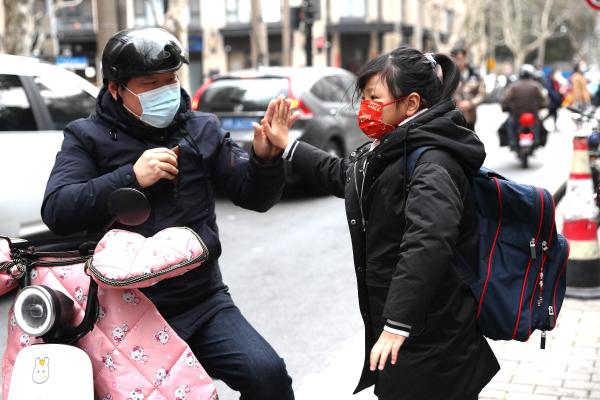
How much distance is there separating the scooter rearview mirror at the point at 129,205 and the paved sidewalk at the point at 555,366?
233 centimetres

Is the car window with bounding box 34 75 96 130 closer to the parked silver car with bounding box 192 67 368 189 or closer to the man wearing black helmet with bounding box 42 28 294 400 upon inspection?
the parked silver car with bounding box 192 67 368 189

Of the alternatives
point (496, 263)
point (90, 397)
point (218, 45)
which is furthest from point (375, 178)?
point (218, 45)

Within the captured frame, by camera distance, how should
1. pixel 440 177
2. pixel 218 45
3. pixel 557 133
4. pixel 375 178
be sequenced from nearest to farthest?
pixel 440 177 < pixel 375 178 < pixel 557 133 < pixel 218 45

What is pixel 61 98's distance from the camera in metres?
6.72

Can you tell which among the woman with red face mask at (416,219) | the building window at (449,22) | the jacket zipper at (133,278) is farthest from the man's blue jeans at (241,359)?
the building window at (449,22)

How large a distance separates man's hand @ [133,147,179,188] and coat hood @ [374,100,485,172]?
61cm

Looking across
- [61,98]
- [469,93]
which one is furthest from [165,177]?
[469,93]

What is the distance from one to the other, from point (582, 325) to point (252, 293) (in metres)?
2.48

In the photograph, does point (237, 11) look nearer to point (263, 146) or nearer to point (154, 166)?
point (263, 146)

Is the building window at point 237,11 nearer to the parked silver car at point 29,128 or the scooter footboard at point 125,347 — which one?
the parked silver car at point 29,128

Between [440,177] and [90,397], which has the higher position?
[440,177]

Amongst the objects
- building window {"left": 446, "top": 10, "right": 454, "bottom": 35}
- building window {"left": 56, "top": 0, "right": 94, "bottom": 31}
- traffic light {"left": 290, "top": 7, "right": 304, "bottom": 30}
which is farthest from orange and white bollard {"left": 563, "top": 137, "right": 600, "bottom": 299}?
building window {"left": 446, "top": 10, "right": 454, "bottom": 35}

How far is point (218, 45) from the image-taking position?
163 feet

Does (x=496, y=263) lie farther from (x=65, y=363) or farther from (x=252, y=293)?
(x=252, y=293)
